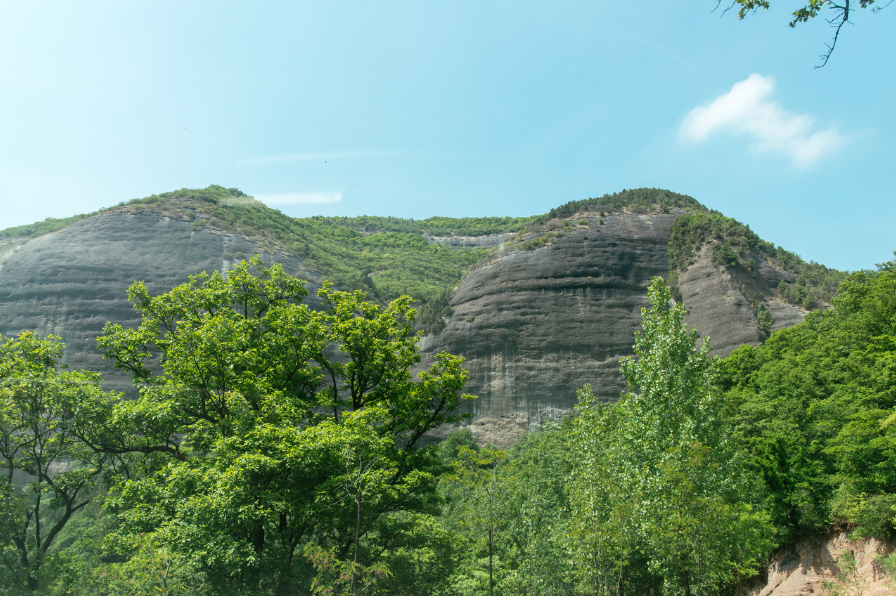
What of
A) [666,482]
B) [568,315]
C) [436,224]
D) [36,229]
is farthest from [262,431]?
[436,224]

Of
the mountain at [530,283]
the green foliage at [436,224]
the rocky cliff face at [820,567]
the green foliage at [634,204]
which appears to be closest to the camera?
the rocky cliff face at [820,567]

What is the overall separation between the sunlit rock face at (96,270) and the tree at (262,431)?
154 ft

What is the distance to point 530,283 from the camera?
67.9 metres

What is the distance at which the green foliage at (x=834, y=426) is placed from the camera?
20.6 meters

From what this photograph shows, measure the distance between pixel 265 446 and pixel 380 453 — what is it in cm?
294

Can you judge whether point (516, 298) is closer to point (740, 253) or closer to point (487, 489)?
point (740, 253)

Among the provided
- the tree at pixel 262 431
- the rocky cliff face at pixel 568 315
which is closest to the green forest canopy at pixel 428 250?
the rocky cliff face at pixel 568 315

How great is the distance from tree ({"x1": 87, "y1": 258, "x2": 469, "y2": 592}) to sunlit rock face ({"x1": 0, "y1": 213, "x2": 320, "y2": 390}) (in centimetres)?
4695

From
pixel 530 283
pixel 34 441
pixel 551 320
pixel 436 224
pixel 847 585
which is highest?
pixel 436 224

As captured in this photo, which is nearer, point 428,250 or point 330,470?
point 330,470

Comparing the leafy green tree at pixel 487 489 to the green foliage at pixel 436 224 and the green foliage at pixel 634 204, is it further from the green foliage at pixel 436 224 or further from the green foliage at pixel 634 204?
the green foliage at pixel 436 224

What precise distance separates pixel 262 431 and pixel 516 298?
Answer: 179ft

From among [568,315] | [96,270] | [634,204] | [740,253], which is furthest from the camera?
[634,204]

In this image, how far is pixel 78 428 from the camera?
15.5m
